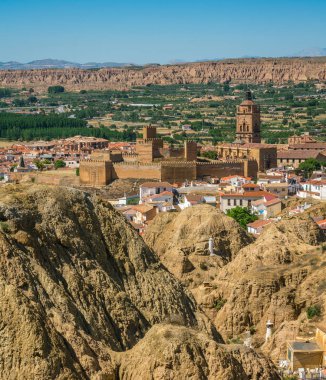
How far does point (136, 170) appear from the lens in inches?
2798

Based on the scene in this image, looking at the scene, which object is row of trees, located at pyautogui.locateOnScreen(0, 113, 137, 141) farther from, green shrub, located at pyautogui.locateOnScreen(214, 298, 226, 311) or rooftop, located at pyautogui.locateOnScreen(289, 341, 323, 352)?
rooftop, located at pyautogui.locateOnScreen(289, 341, 323, 352)

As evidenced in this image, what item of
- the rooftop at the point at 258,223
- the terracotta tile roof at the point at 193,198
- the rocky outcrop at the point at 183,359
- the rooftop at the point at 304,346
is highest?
the rocky outcrop at the point at 183,359

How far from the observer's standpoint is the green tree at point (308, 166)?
75.7 meters

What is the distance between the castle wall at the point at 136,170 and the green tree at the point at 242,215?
18092 mm

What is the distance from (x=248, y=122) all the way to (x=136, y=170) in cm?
2302

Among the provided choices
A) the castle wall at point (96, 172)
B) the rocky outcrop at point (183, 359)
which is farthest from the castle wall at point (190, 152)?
the rocky outcrop at point (183, 359)

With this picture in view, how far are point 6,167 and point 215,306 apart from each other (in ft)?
201

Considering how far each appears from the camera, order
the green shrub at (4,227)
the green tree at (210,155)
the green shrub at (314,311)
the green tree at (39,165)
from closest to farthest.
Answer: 1. the green shrub at (4,227)
2. the green shrub at (314,311)
3. the green tree at (210,155)
4. the green tree at (39,165)

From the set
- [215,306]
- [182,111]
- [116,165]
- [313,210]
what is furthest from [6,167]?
[182,111]

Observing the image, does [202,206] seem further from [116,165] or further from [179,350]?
[116,165]

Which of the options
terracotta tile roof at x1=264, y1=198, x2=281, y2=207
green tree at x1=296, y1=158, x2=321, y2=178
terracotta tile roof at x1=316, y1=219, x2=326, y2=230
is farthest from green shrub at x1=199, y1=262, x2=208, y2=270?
green tree at x1=296, y1=158, x2=321, y2=178

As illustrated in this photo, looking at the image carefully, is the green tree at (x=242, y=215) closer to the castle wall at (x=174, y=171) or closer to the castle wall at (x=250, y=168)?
the castle wall at (x=174, y=171)

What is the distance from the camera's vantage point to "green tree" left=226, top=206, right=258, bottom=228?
160ft

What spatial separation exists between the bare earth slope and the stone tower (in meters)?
70.1
